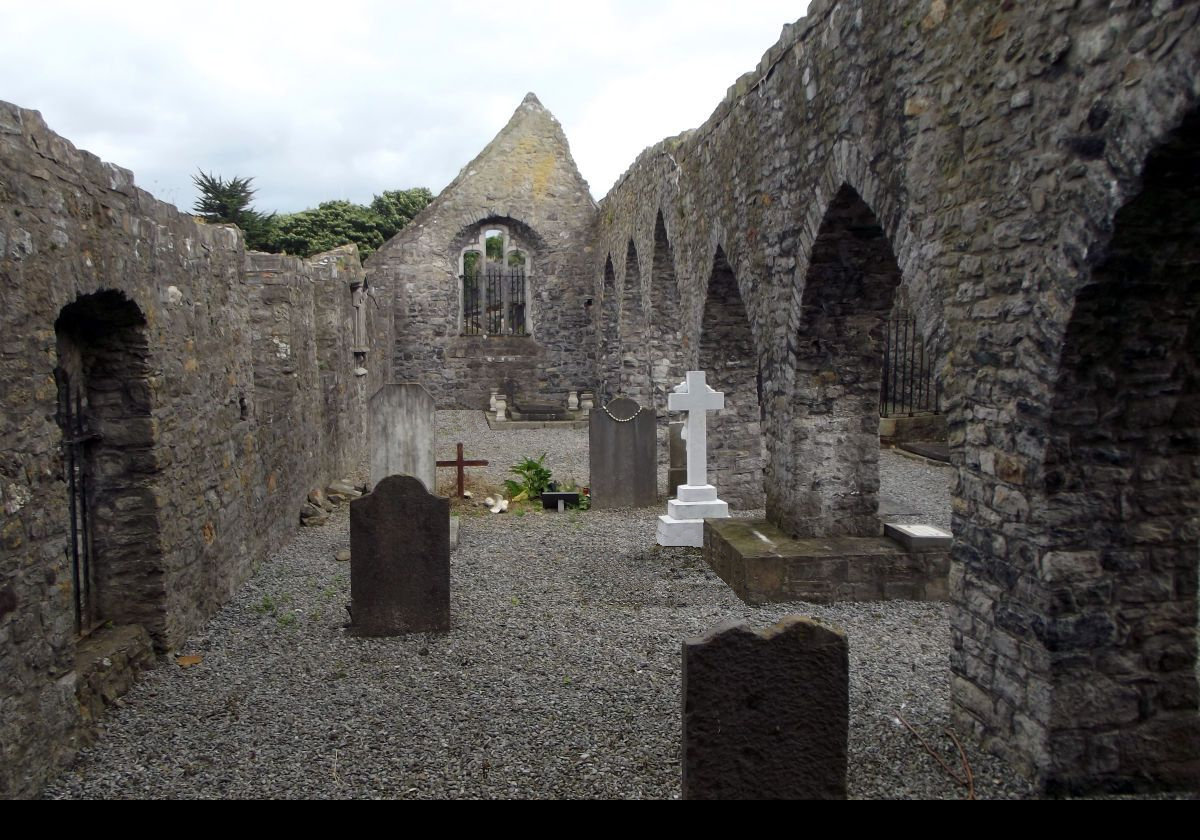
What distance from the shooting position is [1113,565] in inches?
138

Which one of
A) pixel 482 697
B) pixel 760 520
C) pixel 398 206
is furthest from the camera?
pixel 398 206

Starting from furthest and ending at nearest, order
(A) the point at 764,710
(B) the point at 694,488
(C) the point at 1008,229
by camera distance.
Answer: (B) the point at 694,488 → (C) the point at 1008,229 → (A) the point at 764,710

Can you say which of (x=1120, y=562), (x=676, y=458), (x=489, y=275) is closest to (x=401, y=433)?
(x=676, y=458)

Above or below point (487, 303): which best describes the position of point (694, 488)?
below

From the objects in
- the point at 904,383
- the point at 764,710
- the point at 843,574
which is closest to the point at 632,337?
the point at 904,383

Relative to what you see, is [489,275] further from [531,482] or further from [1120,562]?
[1120,562]

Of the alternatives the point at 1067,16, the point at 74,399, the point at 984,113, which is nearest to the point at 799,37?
the point at 984,113

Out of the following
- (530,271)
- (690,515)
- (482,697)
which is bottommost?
(482,697)

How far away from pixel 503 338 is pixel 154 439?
1490 cm

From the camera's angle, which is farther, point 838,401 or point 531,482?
point 531,482

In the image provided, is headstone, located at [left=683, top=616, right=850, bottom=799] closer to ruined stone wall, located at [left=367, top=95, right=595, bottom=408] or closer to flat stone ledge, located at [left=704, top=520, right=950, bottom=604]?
flat stone ledge, located at [left=704, top=520, right=950, bottom=604]

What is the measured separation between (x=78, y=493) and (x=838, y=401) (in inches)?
185

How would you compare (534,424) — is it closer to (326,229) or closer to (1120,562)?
(1120,562)

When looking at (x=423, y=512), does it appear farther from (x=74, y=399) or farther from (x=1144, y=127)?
(x=1144, y=127)
